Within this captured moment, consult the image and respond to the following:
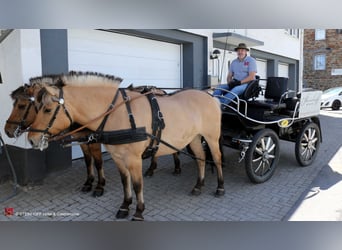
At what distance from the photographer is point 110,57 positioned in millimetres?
4602

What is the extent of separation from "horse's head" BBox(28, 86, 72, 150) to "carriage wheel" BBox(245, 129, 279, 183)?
2.46 m

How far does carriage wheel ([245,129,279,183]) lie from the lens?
384 cm

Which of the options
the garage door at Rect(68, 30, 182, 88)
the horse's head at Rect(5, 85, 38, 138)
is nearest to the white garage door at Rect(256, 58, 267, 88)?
the garage door at Rect(68, 30, 182, 88)

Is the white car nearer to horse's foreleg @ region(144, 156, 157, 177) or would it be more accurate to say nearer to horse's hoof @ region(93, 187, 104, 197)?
horse's foreleg @ region(144, 156, 157, 177)

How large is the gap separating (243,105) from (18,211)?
3.29 meters

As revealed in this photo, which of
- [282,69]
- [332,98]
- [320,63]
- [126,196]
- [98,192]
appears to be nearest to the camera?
[126,196]

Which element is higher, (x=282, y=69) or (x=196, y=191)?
(x=282, y=69)

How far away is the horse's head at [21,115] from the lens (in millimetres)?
2838

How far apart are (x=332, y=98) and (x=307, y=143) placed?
4.98 ft

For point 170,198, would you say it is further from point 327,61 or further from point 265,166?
point 327,61

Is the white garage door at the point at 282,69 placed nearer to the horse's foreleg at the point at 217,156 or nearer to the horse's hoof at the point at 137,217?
the horse's foreleg at the point at 217,156

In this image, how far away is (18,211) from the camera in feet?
10.4

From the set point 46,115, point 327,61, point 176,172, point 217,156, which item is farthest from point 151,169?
point 327,61
